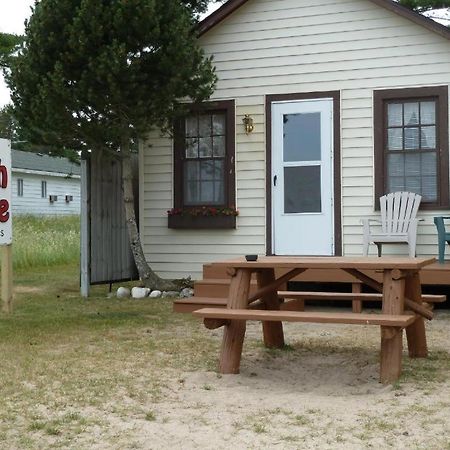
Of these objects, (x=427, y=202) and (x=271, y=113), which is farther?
(x=271, y=113)

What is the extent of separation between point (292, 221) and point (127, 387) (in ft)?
16.6

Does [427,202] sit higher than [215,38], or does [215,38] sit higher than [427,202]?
[215,38]

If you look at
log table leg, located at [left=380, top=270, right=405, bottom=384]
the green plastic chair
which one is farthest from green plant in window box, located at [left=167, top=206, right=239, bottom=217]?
log table leg, located at [left=380, top=270, right=405, bottom=384]

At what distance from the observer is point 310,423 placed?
11.3ft

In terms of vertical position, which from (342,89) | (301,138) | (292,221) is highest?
(342,89)

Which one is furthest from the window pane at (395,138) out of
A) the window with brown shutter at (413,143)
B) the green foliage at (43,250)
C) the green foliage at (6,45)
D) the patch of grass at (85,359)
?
the green foliage at (6,45)

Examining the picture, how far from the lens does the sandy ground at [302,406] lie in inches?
126

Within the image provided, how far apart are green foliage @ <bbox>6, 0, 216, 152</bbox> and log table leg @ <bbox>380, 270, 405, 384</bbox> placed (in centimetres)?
432

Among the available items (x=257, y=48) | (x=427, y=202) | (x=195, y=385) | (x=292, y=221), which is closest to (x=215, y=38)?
→ (x=257, y=48)

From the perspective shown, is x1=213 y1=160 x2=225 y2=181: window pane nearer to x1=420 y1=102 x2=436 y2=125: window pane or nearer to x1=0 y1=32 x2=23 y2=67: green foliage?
x1=420 y1=102 x2=436 y2=125: window pane

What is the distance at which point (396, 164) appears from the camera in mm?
8531

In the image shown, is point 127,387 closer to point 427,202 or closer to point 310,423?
point 310,423

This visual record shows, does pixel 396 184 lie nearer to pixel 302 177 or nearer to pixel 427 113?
pixel 427 113

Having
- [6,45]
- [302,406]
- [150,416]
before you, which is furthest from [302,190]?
[6,45]
